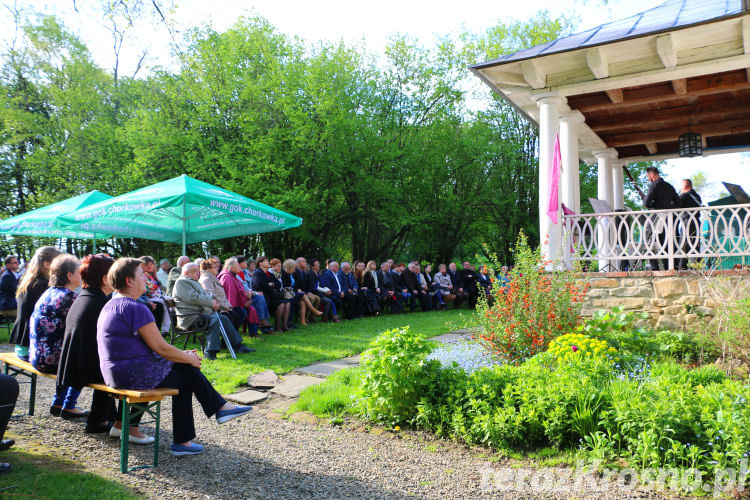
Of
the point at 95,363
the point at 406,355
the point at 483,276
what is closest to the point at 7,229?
the point at 95,363

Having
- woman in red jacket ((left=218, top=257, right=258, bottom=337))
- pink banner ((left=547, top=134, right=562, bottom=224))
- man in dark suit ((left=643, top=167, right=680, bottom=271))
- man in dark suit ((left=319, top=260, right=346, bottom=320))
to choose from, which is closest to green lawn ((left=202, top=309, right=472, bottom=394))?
woman in red jacket ((left=218, top=257, right=258, bottom=337))

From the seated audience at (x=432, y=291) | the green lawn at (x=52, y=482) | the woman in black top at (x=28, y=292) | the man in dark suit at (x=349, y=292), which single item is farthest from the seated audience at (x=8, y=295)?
the seated audience at (x=432, y=291)

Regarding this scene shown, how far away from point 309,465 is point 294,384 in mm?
2173

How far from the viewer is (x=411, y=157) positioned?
17.7 meters

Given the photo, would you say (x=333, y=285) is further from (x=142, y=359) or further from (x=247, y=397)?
(x=142, y=359)

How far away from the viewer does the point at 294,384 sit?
5609 millimetres

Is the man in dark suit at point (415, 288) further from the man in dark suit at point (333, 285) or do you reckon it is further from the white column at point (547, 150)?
the white column at point (547, 150)

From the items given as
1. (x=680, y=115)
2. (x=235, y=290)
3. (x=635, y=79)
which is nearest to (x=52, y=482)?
(x=235, y=290)

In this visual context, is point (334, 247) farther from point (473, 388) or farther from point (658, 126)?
point (473, 388)

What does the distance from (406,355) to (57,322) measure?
111 inches

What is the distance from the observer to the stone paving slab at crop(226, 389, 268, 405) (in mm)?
5055

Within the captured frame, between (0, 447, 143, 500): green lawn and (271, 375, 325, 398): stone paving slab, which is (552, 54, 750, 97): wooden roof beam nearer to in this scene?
(271, 375, 325, 398): stone paving slab

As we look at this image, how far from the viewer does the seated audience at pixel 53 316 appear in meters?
4.09

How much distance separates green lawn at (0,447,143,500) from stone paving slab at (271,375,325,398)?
7.22 feet
